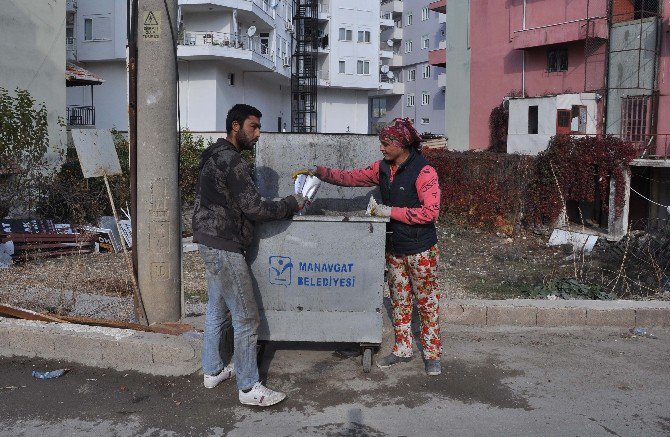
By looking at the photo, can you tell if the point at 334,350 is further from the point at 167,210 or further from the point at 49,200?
the point at 49,200

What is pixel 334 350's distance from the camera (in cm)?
534

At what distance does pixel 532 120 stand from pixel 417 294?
24.5 meters

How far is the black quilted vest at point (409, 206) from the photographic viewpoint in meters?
4.74

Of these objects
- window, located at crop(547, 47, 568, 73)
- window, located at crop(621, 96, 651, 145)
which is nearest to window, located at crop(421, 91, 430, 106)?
window, located at crop(547, 47, 568, 73)

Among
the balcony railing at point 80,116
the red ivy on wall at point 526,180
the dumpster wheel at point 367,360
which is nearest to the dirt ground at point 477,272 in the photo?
the red ivy on wall at point 526,180

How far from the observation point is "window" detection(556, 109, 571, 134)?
26.5 meters

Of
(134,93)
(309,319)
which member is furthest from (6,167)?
(309,319)

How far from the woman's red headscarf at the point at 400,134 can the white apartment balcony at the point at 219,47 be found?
103 ft

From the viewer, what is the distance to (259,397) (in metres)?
4.24

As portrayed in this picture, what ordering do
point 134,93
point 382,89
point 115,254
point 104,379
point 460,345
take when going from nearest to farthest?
1. point 104,379
2. point 134,93
3. point 460,345
4. point 115,254
5. point 382,89

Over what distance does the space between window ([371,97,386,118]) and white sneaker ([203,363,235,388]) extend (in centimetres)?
6125

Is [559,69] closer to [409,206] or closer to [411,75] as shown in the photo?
[409,206]

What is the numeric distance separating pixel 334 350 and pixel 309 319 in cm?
64

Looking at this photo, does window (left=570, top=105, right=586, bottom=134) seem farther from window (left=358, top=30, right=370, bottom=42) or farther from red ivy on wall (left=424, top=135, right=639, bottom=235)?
window (left=358, top=30, right=370, bottom=42)
